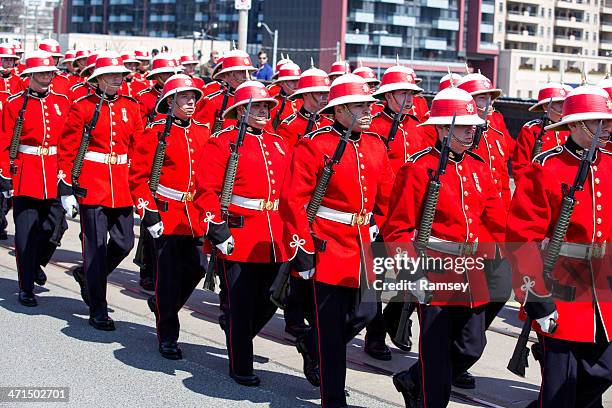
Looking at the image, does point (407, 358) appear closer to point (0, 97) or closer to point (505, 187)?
point (505, 187)

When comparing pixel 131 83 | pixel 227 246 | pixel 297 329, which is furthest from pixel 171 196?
pixel 131 83

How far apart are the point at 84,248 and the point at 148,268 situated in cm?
160

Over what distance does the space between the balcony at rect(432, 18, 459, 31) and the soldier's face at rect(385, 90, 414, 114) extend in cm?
10173

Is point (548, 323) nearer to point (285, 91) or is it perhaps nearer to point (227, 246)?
point (227, 246)

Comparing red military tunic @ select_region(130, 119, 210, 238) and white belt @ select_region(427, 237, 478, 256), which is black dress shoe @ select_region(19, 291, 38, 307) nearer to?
red military tunic @ select_region(130, 119, 210, 238)

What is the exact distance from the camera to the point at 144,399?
724cm

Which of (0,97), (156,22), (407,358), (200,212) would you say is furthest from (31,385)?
(156,22)

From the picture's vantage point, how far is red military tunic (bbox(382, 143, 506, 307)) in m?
6.48

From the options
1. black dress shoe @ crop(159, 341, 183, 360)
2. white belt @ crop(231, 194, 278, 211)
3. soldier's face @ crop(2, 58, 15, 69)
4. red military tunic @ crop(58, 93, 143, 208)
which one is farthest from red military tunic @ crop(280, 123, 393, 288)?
soldier's face @ crop(2, 58, 15, 69)

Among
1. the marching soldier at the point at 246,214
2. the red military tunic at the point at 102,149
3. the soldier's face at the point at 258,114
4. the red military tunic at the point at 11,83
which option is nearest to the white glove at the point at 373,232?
the marching soldier at the point at 246,214

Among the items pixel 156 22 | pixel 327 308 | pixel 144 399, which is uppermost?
pixel 156 22

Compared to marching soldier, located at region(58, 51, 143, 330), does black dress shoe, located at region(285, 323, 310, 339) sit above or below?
below

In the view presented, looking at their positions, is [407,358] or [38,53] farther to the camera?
[38,53]

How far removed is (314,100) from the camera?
999 centimetres
